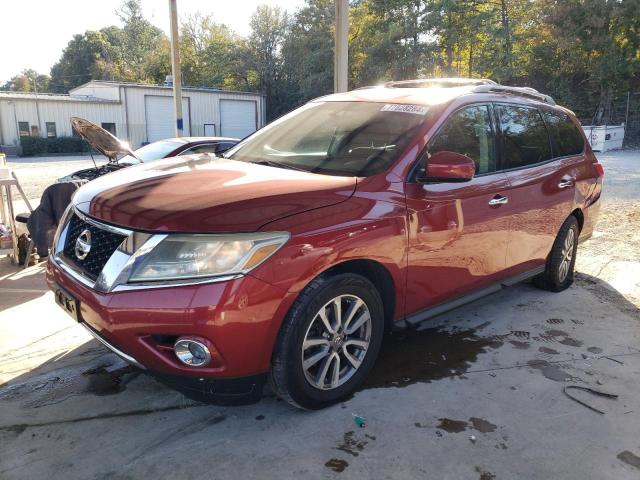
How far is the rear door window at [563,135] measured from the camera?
4.58 meters

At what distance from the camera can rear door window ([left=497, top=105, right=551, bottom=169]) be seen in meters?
3.92

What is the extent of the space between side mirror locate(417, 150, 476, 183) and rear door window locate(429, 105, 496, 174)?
0.22m

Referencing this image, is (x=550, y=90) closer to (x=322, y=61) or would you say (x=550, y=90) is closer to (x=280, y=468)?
(x=322, y=61)

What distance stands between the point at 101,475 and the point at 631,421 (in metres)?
2.76

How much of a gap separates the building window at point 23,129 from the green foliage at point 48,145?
1.58 meters

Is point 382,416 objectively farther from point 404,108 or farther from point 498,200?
point 404,108

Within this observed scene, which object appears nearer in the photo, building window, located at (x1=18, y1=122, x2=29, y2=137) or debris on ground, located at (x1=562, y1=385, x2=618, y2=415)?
debris on ground, located at (x1=562, y1=385, x2=618, y2=415)

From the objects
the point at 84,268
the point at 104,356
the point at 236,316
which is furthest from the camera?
the point at 104,356

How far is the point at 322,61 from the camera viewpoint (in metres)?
37.4

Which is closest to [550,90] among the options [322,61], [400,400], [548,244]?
[322,61]

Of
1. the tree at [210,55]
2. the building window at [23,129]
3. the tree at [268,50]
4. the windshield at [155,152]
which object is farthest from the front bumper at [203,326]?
the tree at [210,55]

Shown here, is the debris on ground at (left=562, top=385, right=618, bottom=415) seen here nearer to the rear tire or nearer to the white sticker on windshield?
the rear tire

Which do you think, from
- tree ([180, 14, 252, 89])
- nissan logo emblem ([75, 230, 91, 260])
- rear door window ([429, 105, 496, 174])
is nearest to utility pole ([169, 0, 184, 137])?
rear door window ([429, 105, 496, 174])

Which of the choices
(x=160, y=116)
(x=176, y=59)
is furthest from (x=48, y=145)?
(x=176, y=59)
